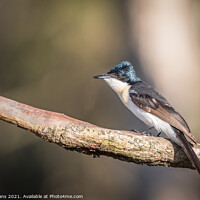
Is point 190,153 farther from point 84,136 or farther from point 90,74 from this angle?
point 90,74

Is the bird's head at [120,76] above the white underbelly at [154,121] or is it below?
above

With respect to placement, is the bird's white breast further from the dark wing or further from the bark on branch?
the bark on branch

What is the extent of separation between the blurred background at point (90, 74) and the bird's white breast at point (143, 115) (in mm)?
3354

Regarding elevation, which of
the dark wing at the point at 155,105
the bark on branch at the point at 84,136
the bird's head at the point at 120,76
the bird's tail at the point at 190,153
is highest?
the bird's head at the point at 120,76

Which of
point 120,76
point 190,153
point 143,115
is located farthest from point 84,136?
point 120,76

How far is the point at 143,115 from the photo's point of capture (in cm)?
559

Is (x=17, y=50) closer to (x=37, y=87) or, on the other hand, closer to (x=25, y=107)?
(x=37, y=87)

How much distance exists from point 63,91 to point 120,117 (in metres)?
2.15

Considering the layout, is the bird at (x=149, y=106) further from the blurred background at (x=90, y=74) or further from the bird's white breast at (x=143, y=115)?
the blurred background at (x=90, y=74)

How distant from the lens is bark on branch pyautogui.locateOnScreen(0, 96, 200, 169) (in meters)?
4.42

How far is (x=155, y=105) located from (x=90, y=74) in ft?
24.8

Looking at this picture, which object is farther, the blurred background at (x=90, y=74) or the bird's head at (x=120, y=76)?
the blurred background at (x=90, y=74)

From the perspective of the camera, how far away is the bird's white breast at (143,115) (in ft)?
17.3

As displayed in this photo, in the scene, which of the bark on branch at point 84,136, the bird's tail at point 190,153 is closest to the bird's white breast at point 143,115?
the bird's tail at point 190,153
